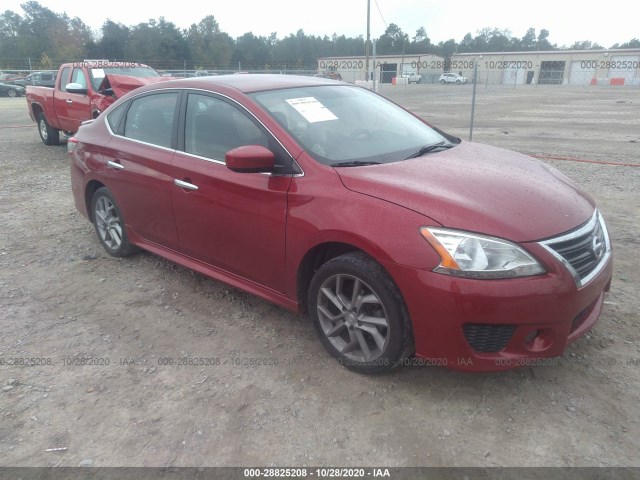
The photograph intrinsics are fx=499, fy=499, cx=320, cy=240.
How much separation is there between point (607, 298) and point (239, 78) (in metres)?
3.24

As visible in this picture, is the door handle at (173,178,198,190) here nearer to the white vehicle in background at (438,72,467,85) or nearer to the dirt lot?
the dirt lot

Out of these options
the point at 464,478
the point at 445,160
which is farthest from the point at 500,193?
the point at 464,478

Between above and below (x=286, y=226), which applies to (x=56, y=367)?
below

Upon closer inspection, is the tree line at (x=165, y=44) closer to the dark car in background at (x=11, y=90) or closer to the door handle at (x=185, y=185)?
the dark car in background at (x=11, y=90)

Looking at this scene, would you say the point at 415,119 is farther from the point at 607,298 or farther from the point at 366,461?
the point at 366,461

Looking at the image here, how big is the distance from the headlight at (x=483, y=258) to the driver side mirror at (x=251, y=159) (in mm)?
1132

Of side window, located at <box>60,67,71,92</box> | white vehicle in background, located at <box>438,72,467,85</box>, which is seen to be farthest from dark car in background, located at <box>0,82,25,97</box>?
white vehicle in background, located at <box>438,72,467,85</box>

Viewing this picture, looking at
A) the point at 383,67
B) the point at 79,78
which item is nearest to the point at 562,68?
the point at 383,67

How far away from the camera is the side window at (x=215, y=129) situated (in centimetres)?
329

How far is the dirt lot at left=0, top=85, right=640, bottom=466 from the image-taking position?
2398 mm

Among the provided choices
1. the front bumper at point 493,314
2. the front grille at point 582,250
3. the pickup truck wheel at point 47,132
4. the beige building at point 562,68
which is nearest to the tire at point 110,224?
the front bumper at point 493,314

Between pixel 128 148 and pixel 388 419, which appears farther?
pixel 128 148

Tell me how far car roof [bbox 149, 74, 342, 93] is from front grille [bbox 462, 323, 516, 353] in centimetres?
216

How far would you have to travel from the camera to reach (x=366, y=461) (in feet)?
7.66
